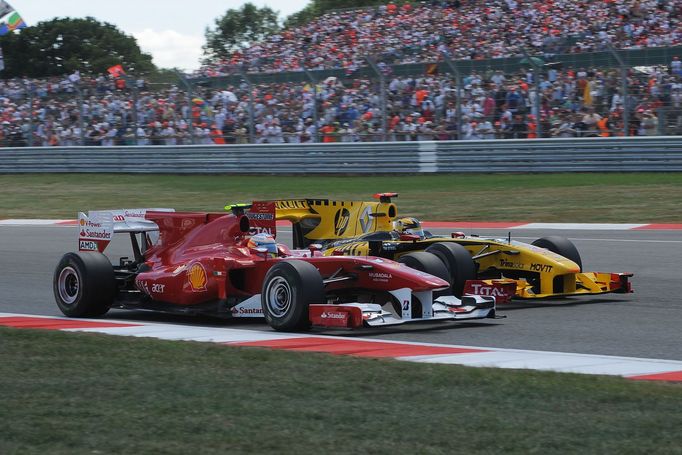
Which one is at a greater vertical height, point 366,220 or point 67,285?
point 366,220

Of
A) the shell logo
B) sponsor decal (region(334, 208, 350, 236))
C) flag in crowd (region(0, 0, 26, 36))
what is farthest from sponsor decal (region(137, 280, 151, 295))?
flag in crowd (region(0, 0, 26, 36))

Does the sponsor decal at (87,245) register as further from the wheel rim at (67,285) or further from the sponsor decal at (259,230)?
the sponsor decal at (259,230)

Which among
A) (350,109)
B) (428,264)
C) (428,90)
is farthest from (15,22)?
(428,264)

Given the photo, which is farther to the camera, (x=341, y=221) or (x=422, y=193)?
(x=422, y=193)

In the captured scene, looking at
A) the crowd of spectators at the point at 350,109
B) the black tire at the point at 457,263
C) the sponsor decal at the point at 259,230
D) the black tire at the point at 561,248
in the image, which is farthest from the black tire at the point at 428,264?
the crowd of spectators at the point at 350,109

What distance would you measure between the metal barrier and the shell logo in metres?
14.3

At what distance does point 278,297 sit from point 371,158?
1717 cm

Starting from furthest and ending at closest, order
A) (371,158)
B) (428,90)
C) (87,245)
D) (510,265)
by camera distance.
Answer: (371,158)
(428,90)
(87,245)
(510,265)

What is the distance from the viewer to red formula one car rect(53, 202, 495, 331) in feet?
28.7

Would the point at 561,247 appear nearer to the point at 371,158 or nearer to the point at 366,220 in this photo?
the point at 366,220

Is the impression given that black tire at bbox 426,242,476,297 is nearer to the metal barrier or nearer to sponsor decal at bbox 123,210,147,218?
sponsor decal at bbox 123,210,147,218

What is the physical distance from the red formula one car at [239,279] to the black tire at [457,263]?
490mm

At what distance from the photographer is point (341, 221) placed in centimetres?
1104

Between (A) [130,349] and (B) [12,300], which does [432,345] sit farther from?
(B) [12,300]
